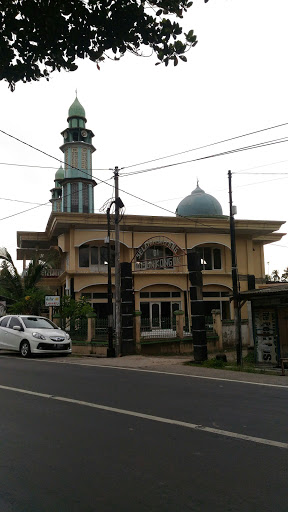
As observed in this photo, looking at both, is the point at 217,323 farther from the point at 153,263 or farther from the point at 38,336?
the point at 38,336

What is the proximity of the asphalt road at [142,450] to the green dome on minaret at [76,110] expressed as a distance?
42.4 meters

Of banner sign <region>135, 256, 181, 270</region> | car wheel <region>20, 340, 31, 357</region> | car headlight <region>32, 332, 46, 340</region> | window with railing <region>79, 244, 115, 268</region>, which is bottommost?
car wheel <region>20, 340, 31, 357</region>

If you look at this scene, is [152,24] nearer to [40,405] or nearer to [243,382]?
[40,405]

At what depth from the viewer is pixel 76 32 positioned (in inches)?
246

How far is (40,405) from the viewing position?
7.46 m

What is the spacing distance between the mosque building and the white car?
13.1 metres

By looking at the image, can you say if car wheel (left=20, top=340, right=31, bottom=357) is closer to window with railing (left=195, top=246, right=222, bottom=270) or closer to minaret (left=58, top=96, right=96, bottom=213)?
window with railing (left=195, top=246, right=222, bottom=270)

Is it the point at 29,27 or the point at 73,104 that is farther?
the point at 73,104

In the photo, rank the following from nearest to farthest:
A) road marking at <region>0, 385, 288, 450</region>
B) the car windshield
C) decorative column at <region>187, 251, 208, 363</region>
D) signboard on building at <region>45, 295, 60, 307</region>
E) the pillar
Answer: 1. road marking at <region>0, 385, 288, 450</region>
2. decorative column at <region>187, 251, 208, 363</region>
3. the car windshield
4. signboard on building at <region>45, 295, 60, 307</region>
5. the pillar

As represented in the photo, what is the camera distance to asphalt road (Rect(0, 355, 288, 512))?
12.3ft

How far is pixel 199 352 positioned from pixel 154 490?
1200 cm

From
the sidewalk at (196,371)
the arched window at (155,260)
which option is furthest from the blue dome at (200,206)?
the sidewalk at (196,371)

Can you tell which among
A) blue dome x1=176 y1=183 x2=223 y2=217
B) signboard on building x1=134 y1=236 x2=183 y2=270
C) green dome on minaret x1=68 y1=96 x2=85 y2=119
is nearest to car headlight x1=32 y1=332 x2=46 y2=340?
signboard on building x1=134 y1=236 x2=183 y2=270

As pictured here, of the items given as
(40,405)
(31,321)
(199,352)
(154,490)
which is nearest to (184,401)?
(40,405)
